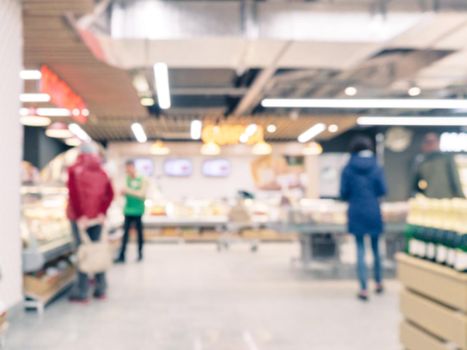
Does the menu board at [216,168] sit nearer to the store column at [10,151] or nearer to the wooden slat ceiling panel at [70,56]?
→ the wooden slat ceiling panel at [70,56]

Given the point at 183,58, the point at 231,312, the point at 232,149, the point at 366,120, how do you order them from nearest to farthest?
the point at 231,312, the point at 183,58, the point at 366,120, the point at 232,149

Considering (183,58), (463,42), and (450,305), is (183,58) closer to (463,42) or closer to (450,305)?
(463,42)

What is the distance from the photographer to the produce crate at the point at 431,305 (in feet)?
10.3

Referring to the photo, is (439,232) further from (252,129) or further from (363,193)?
(252,129)

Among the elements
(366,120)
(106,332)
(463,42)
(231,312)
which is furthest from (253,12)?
(366,120)

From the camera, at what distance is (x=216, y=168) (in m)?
17.7

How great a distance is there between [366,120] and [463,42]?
24.2 feet

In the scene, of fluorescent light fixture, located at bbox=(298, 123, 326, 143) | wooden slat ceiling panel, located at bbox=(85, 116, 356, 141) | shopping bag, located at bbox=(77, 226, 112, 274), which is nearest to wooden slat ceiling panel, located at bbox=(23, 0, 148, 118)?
shopping bag, located at bbox=(77, 226, 112, 274)

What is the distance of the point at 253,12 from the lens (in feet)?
22.2

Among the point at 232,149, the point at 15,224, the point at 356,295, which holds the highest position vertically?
the point at 232,149

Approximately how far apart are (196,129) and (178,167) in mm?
2239

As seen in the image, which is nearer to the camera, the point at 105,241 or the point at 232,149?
the point at 105,241

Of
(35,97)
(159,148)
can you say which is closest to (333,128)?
(159,148)

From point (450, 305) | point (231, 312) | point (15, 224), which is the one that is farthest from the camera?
point (231, 312)
